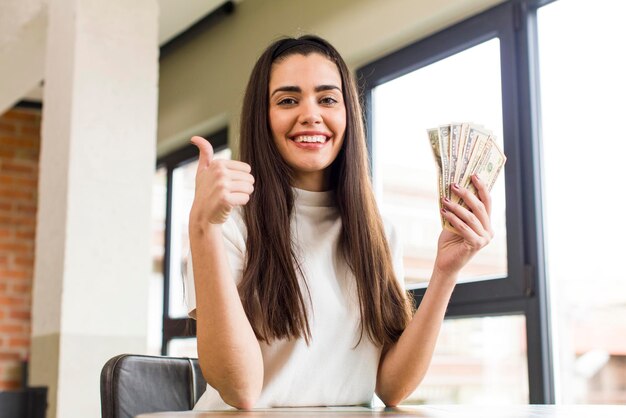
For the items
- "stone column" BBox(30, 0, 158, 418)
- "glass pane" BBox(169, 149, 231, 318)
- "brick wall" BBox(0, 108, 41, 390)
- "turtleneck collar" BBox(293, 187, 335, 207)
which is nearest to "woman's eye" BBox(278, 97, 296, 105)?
"turtleneck collar" BBox(293, 187, 335, 207)

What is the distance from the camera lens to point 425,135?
3.76 meters

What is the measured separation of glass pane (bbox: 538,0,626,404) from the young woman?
1.35 metres

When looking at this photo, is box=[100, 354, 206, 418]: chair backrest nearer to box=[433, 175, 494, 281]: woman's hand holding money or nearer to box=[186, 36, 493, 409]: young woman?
box=[186, 36, 493, 409]: young woman

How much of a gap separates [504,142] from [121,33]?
67.0 inches

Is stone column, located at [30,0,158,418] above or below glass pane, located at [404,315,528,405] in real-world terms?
above

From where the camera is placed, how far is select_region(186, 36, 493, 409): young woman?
148 centimetres

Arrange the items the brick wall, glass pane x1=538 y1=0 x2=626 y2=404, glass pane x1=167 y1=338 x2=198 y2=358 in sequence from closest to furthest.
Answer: glass pane x1=538 y1=0 x2=626 y2=404 < glass pane x1=167 y1=338 x2=198 y2=358 < the brick wall

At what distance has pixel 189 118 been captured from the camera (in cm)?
513

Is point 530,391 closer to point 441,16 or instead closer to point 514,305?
point 514,305

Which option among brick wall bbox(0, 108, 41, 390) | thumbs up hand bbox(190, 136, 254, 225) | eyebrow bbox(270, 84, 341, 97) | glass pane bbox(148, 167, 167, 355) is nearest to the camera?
thumbs up hand bbox(190, 136, 254, 225)

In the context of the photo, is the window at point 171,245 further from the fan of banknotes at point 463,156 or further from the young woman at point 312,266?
the fan of banknotes at point 463,156

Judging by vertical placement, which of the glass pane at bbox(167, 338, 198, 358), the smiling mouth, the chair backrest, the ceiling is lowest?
the glass pane at bbox(167, 338, 198, 358)

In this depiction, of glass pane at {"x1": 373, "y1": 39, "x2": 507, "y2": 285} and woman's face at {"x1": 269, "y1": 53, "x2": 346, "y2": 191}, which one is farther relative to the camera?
glass pane at {"x1": 373, "y1": 39, "x2": 507, "y2": 285}

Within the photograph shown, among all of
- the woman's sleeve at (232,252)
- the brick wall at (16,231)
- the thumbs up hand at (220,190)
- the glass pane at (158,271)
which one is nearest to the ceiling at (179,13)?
the glass pane at (158,271)
